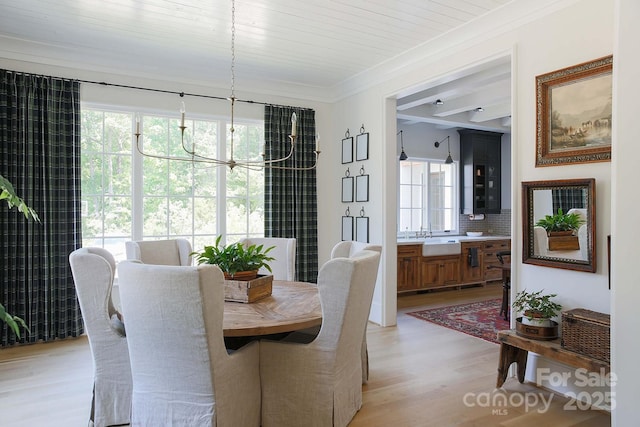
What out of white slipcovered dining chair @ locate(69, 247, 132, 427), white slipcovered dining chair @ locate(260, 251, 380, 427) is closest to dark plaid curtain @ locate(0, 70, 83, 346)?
white slipcovered dining chair @ locate(69, 247, 132, 427)

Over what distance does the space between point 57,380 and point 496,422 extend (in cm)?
301

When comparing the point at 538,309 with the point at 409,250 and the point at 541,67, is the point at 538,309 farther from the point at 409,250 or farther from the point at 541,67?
the point at 409,250

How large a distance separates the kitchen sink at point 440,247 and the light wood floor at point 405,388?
208 centimetres

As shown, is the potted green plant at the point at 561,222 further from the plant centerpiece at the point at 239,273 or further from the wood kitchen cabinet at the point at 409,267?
the wood kitchen cabinet at the point at 409,267

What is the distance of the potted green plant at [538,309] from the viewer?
9.05ft

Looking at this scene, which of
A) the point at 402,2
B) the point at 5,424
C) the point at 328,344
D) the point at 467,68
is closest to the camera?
the point at 328,344

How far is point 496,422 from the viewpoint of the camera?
2.51m

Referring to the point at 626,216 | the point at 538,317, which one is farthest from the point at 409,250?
the point at 626,216

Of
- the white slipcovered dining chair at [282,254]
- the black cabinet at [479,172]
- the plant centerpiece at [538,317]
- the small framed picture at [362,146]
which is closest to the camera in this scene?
the plant centerpiece at [538,317]

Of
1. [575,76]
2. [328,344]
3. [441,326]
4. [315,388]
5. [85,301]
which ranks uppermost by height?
[575,76]

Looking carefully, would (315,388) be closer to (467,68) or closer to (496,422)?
(496,422)

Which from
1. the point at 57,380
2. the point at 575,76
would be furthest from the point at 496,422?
the point at 57,380

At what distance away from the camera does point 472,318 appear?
4.87 m

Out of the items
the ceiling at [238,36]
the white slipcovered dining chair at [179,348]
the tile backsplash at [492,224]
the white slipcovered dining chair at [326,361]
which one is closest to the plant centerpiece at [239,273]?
the white slipcovered dining chair at [326,361]
